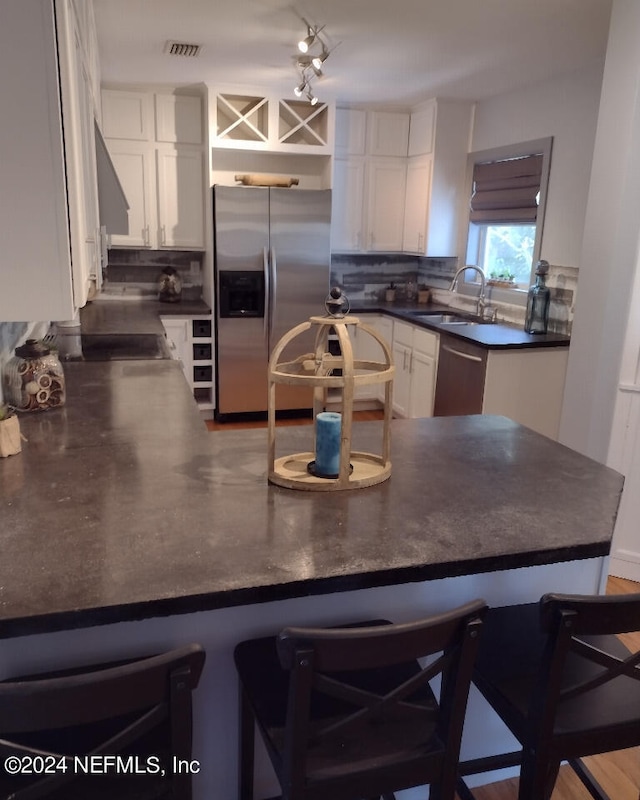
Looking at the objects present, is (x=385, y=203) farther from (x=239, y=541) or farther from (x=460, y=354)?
(x=239, y=541)

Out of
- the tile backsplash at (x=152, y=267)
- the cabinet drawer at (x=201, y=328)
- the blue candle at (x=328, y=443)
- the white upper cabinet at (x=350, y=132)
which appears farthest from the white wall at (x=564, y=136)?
the blue candle at (x=328, y=443)

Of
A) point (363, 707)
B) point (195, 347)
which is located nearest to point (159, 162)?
point (195, 347)

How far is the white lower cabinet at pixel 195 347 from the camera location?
472cm

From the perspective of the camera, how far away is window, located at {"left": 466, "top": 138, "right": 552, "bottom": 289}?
13.5ft

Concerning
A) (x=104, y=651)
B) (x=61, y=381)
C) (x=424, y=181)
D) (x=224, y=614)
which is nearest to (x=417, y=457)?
(x=224, y=614)

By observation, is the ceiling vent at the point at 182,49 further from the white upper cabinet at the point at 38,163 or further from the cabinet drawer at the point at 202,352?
the white upper cabinet at the point at 38,163

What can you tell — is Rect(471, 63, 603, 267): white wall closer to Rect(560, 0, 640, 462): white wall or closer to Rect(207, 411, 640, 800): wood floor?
Rect(560, 0, 640, 462): white wall

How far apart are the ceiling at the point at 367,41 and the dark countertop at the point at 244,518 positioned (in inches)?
79.7

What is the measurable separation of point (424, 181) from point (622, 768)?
420 cm

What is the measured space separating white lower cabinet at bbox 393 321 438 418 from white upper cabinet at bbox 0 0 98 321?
3124 mm

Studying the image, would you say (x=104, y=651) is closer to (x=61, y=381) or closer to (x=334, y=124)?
(x=61, y=381)

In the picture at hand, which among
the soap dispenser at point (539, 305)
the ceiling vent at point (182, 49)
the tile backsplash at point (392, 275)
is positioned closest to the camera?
the ceiling vent at point (182, 49)

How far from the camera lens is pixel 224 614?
4.36 feet

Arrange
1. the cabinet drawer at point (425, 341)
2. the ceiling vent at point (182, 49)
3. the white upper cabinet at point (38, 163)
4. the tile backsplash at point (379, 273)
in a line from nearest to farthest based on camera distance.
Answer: the white upper cabinet at point (38, 163), the ceiling vent at point (182, 49), the cabinet drawer at point (425, 341), the tile backsplash at point (379, 273)
